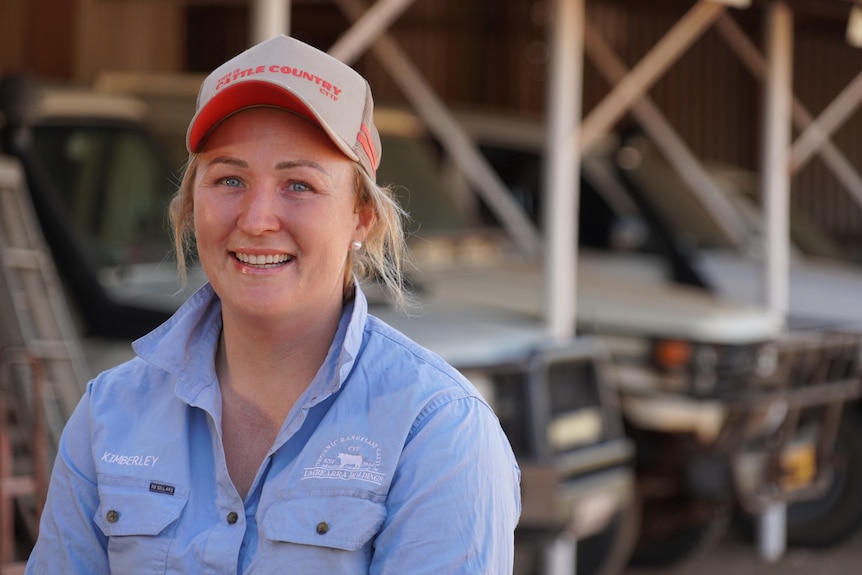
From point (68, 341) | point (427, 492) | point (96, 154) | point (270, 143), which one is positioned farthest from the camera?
point (96, 154)

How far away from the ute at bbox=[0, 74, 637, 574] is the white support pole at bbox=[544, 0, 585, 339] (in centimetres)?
15

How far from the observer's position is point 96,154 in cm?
607

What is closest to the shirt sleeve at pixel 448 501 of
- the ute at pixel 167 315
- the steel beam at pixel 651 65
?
the ute at pixel 167 315

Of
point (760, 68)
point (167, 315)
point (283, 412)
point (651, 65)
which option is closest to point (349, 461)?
point (283, 412)

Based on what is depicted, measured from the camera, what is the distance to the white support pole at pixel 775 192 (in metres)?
7.98

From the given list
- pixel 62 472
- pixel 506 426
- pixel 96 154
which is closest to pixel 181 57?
pixel 96 154

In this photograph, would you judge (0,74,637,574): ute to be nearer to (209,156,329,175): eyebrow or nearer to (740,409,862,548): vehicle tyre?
(740,409,862,548): vehicle tyre

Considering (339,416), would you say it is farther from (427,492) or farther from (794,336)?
(794,336)

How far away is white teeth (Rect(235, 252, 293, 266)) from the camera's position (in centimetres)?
200

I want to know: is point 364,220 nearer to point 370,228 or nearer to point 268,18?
point 370,228

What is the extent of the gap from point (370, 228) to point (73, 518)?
24.8 inches

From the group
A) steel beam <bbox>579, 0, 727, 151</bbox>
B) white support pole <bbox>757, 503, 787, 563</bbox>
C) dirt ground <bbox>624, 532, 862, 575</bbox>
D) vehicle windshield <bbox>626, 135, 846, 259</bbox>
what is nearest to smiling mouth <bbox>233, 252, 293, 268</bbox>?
steel beam <bbox>579, 0, 727, 151</bbox>

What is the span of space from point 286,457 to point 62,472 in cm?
38

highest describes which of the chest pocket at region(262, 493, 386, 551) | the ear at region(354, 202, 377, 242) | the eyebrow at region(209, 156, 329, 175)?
the eyebrow at region(209, 156, 329, 175)
